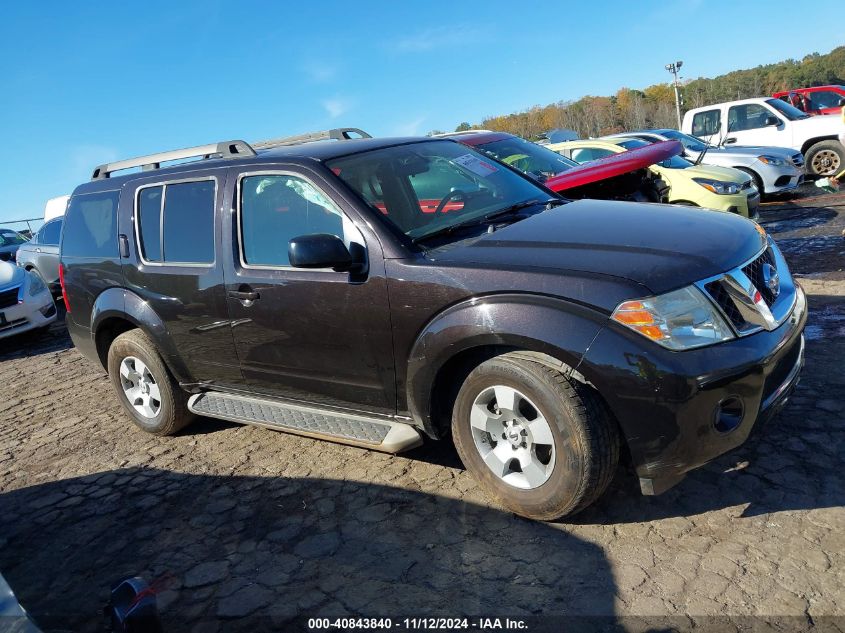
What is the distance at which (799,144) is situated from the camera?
45.6ft

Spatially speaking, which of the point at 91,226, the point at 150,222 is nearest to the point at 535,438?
the point at 150,222

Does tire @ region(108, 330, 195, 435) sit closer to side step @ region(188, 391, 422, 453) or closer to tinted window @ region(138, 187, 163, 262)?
side step @ region(188, 391, 422, 453)

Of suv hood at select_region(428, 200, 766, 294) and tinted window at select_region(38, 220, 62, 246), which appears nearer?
suv hood at select_region(428, 200, 766, 294)

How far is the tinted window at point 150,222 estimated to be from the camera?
4527 mm

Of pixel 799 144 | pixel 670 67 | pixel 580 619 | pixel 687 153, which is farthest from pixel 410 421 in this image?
pixel 670 67

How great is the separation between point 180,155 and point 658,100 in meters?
98.7

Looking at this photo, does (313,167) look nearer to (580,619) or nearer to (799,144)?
(580,619)

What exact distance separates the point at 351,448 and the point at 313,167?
1748 mm

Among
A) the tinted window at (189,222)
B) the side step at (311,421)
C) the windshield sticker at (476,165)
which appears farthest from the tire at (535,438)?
the tinted window at (189,222)

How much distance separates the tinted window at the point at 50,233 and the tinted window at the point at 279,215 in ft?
31.2

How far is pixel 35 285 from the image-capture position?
9.47m

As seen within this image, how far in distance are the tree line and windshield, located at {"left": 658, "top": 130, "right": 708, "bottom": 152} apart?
4671 cm

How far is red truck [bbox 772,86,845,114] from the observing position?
1507 centimetres

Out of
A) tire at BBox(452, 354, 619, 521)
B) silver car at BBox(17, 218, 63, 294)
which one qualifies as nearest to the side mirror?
tire at BBox(452, 354, 619, 521)
